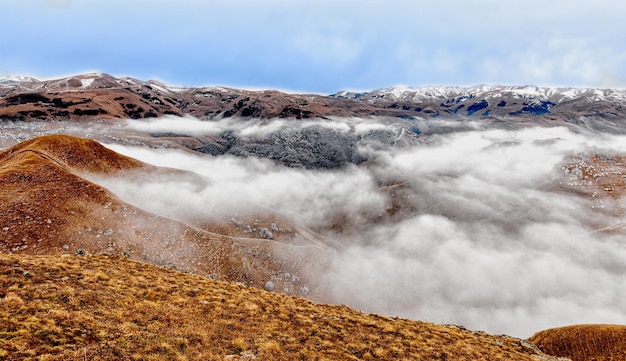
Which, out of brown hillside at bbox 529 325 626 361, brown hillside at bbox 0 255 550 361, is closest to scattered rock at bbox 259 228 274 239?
brown hillside at bbox 0 255 550 361

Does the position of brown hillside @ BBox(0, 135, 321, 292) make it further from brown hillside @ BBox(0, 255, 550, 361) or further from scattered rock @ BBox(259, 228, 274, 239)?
brown hillside @ BBox(0, 255, 550, 361)

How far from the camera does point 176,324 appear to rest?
19219mm

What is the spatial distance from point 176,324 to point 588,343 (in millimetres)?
40445

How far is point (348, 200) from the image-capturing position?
651 feet

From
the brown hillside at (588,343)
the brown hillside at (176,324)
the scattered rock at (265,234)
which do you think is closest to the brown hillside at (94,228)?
the scattered rock at (265,234)

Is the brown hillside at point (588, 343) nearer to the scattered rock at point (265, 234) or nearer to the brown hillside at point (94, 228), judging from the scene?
the brown hillside at point (94, 228)

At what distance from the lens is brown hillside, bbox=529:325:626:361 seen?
101ft

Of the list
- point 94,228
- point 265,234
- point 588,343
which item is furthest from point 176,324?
point 265,234

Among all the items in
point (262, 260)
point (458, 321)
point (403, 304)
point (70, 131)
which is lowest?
point (458, 321)

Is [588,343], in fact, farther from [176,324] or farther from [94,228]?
[94,228]

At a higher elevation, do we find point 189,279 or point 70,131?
point 70,131

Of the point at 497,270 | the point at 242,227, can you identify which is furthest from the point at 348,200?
the point at 242,227

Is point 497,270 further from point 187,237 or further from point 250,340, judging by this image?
point 250,340

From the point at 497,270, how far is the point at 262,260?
375 feet
